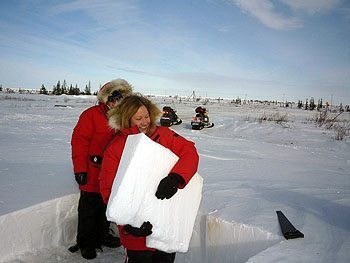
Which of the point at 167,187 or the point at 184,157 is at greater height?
the point at 184,157

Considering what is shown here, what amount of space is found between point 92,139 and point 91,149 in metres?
0.10

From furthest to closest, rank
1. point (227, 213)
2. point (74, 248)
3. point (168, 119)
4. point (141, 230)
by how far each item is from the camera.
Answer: point (168, 119)
point (74, 248)
point (227, 213)
point (141, 230)

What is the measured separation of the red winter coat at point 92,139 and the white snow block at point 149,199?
2.91 ft

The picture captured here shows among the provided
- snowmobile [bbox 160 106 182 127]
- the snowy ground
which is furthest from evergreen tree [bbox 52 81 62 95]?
the snowy ground

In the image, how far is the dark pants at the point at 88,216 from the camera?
3125 mm

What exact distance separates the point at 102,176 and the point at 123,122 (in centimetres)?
44

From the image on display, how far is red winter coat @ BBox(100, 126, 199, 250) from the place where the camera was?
2.17 m

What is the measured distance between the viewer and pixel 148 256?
7.43ft

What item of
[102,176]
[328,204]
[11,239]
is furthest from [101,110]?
[328,204]

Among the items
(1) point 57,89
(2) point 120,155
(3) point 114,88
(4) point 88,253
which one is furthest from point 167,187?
(1) point 57,89

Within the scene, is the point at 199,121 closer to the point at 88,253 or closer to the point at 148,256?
the point at 88,253

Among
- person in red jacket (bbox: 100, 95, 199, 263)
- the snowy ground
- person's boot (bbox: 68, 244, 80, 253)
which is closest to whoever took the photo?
person in red jacket (bbox: 100, 95, 199, 263)

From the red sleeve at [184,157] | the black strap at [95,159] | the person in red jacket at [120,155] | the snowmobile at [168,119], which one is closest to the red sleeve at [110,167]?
the person in red jacket at [120,155]

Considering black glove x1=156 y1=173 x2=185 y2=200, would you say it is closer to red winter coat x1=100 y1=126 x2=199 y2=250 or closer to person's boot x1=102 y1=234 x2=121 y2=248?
red winter coat x1=100 y1=126 x2=199 y2=250
